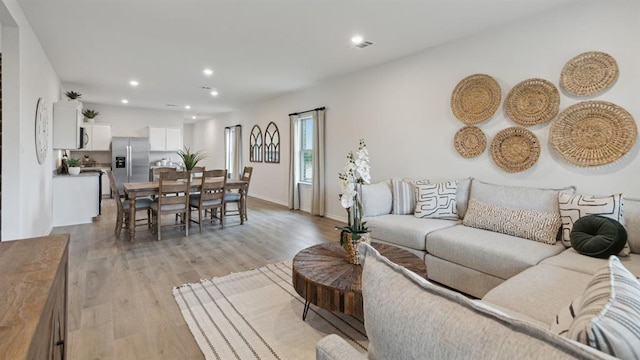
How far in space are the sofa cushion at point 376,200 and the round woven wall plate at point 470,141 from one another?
0.97 meters

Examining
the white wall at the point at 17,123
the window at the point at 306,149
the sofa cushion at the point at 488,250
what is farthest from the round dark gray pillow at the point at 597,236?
the white wall at the point at 17,123

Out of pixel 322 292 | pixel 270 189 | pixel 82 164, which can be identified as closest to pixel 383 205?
pixel 322 292

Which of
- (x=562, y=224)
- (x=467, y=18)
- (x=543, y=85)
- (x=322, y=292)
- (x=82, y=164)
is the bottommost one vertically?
(x=322, y=292)

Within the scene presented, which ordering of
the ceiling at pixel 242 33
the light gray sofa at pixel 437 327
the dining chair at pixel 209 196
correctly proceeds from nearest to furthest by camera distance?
the light gray sofa at pixel 437 327, the ceiling at pixel 242 33, the dining chair at pixel 209 196

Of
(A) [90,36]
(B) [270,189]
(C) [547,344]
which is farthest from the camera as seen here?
(B) [270,189]

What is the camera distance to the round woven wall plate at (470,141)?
351 centimetres

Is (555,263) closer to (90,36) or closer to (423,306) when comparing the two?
(423,306)

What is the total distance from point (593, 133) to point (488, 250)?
1471 mm

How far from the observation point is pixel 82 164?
7898 millimetres

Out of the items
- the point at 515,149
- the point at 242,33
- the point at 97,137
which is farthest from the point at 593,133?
the point at 97,137

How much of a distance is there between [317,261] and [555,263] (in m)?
1.63

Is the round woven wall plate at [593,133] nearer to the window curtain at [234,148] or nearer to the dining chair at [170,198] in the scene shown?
the dining chair at [170,198]

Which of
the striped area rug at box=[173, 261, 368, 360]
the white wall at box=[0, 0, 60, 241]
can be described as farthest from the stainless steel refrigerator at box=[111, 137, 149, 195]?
the striped area rug at box=[173, 261, 368, 360]

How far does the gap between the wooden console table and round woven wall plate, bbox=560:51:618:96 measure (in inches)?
149
